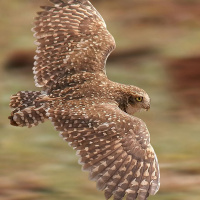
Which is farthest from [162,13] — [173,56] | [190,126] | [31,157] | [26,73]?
[31,157]

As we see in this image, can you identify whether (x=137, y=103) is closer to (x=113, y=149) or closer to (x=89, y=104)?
(x=89, y=104)

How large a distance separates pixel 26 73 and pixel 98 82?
7.65 meters

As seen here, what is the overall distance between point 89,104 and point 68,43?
4.15 ft

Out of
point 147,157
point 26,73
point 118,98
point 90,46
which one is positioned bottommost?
point 147,157

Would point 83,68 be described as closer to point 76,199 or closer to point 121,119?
point 121,119

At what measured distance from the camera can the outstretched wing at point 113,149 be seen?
968 centimetres

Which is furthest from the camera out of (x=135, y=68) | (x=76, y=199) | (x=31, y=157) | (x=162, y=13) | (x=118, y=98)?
(x=162, y=13)

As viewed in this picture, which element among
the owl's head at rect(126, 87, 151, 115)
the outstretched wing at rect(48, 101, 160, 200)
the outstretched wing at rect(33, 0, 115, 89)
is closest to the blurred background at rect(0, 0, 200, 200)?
the outstretched wing at rect(33, 0, 115, 89)

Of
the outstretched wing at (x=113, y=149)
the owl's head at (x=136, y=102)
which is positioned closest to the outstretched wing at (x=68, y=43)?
the owl's head at (x=136, y=102)

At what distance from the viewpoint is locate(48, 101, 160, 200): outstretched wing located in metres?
9.68

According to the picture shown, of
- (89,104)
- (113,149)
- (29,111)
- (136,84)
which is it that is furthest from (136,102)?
(136,84)

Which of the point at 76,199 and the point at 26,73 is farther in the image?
the point at 26,73

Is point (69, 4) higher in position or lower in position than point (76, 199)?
higher

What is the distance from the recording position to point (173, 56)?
18.3 meters
